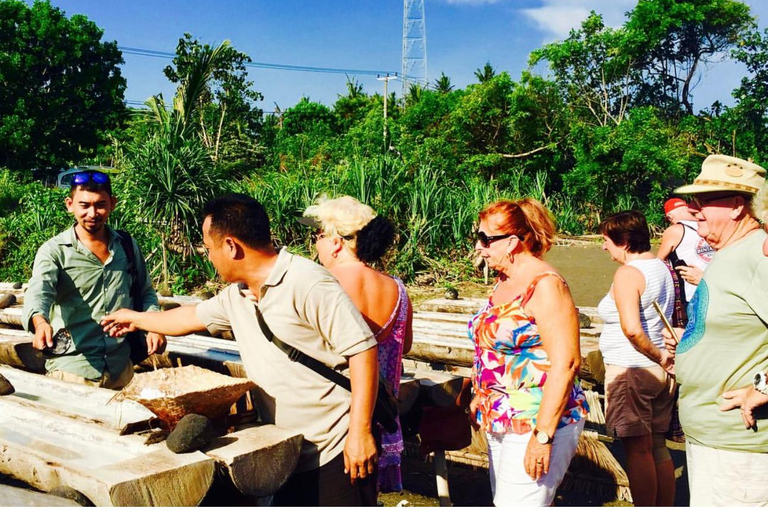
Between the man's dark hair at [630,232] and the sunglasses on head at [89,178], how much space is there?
251cm

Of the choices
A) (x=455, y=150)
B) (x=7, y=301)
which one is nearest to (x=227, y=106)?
(x=455, y=150)

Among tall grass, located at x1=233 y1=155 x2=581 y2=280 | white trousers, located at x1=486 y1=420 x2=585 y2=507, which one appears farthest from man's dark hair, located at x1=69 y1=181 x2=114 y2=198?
tall grass, located at x1=233 y1=155 x2=581 y2=280

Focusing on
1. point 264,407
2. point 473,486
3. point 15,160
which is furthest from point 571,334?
point 15,160

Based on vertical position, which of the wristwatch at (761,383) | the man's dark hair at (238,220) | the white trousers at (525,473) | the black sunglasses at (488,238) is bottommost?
the white trousers at (525,473)

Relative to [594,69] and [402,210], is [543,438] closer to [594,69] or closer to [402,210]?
[402,210]

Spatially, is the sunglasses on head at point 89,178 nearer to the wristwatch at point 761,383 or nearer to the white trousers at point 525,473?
the white trousers at point 525,473

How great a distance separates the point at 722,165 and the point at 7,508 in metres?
2.56

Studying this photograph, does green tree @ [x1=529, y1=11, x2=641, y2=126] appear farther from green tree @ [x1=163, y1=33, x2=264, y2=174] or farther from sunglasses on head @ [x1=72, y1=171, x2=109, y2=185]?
sunglasses on head @ [x1=72, y1=171, x2=109, y2=185]

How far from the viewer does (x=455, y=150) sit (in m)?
19.6

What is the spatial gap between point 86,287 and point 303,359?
68.9 inches

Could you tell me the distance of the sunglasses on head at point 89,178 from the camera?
3486mm

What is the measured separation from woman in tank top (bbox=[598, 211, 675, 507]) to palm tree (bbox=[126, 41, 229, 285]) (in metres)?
7.78

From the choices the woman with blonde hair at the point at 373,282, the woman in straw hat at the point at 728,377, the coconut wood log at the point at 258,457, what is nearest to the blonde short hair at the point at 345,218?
the woman with blonde hair at the point at 373,282

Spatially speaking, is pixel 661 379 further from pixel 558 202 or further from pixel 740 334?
pixel 558 202
